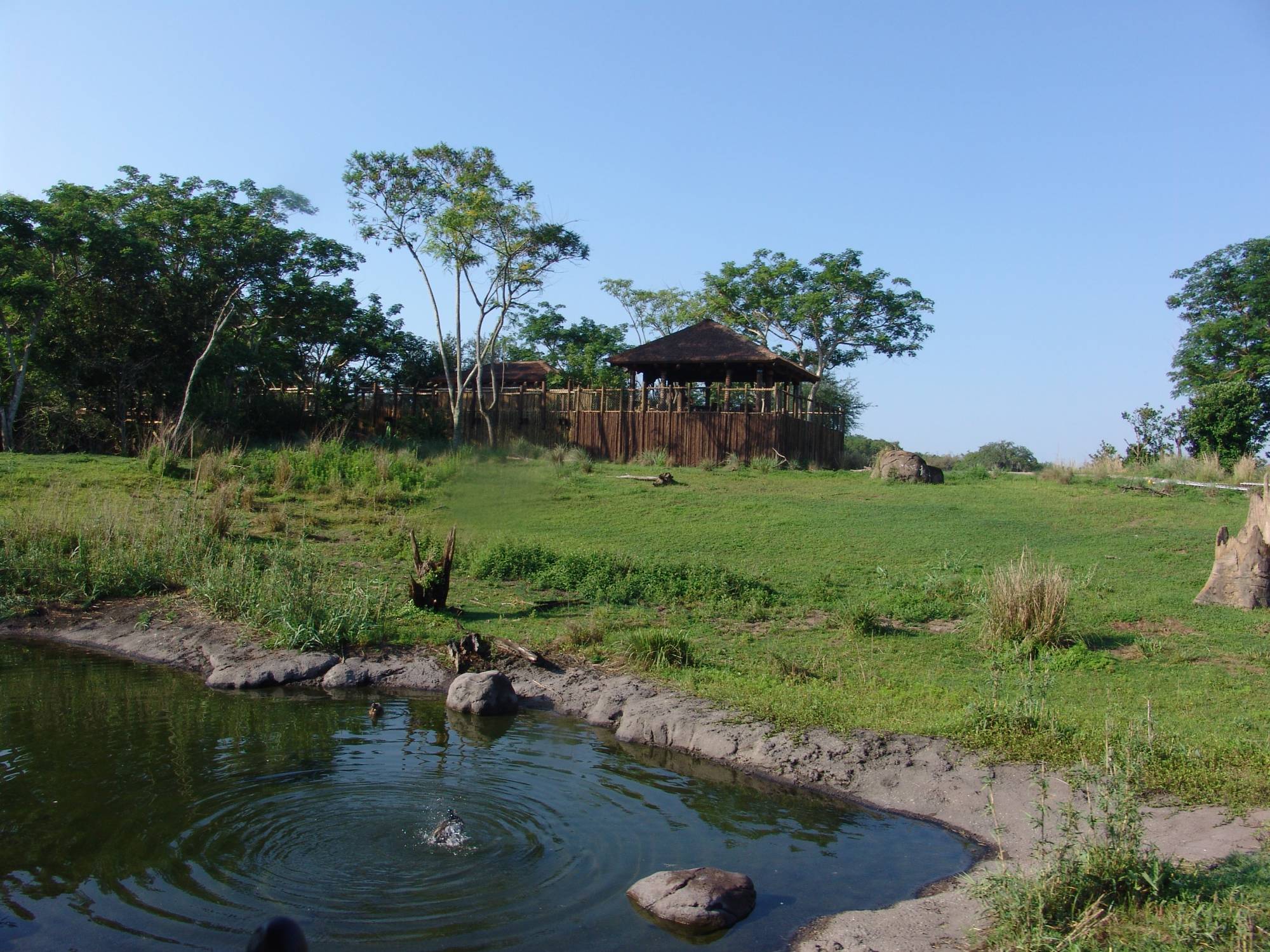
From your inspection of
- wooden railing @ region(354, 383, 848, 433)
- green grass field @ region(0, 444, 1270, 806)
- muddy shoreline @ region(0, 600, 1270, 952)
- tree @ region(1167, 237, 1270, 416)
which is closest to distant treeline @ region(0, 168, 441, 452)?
wooden railing @ region(354, 383, 848, 433)

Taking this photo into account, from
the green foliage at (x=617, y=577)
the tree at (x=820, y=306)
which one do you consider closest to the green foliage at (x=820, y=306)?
the tree at (x=820, y=306)

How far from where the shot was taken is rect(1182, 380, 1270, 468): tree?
26.6 m

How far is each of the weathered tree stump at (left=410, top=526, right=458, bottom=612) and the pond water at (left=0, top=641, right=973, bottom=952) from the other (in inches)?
102

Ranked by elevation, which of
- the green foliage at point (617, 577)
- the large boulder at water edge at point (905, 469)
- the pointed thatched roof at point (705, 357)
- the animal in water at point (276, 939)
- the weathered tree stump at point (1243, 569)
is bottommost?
the animal in water at point (276, 939)

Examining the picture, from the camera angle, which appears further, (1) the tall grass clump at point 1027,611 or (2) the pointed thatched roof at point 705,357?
(2) the pointed thatched roof at point 705,357

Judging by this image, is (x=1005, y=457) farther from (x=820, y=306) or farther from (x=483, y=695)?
(x=483, y=695)

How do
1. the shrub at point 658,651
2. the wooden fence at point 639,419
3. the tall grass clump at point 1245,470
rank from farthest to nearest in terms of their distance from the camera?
the wooden fence at point 639,419 < the tall grass clump at point 1245,470 < the shrub at point 658,651

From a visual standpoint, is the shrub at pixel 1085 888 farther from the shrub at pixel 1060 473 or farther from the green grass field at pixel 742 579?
the shrub at pixel 1060 473

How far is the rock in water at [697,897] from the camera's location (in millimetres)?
4781

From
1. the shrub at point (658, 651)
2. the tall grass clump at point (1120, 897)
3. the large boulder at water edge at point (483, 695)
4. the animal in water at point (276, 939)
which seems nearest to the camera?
the animal in water at point (276, 939)

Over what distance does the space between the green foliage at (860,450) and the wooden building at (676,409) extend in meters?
4.45

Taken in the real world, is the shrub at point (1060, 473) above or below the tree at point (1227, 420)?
below

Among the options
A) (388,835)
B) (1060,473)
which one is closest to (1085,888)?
(388,835)

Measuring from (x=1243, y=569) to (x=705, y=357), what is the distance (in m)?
17.5
